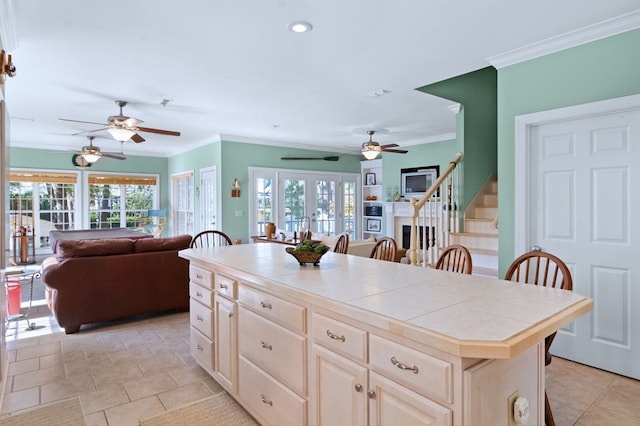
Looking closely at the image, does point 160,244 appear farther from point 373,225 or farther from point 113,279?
point 373,225

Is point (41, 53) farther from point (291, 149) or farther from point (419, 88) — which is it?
point (291, 149)

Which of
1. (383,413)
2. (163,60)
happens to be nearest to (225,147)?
(163,60)

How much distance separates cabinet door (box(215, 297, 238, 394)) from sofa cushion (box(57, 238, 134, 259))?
216 cm

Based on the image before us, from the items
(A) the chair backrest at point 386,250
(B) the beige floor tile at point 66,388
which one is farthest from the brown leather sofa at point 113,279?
(A) the chair backrest at point 386,250

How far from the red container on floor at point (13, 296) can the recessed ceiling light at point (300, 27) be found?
3.93 meters

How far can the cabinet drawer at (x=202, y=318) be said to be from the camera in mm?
2658

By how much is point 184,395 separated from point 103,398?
0.55m

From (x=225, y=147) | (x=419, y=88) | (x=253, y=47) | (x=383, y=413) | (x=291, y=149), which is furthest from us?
(x=291, y=149)

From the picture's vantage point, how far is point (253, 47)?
313 cm

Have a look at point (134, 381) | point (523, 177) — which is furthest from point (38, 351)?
point (523, 177)

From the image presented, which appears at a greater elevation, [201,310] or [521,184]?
[521,184]

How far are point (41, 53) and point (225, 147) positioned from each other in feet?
13.1

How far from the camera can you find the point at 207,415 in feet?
7.68

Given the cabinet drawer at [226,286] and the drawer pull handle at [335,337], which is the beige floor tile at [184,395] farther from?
the drawer pull handle at [335,337]
